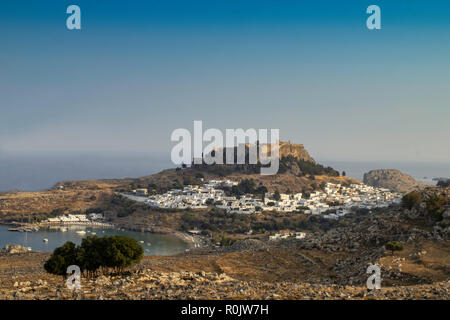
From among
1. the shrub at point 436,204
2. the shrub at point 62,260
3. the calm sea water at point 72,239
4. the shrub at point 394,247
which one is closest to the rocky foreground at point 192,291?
the shrub at point 62,260

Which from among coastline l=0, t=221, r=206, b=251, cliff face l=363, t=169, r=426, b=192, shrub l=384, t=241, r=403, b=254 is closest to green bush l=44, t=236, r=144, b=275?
shrub l=384, t=241, r=403, b=254

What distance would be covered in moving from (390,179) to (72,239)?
87.1 metres

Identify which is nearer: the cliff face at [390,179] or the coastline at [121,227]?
the coastline at [121,227]

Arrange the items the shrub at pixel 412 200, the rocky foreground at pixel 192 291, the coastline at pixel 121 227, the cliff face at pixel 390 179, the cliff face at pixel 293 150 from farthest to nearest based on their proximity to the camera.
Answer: the cliff face at pixel 390 179 < the cliff face at pixel 293 150 < the coastline at pixel 121 227 < the shrub at pixel 412 200 < the rocky foreground at pixel 192 291

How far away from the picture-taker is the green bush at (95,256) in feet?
37.5

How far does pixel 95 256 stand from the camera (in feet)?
38.3

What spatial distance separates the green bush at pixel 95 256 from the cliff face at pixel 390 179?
96699 millimetres

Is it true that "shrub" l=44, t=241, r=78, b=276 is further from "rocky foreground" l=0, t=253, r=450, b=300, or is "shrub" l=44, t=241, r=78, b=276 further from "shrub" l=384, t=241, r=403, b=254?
"shrub" l=384, t=241, r=403, b=254

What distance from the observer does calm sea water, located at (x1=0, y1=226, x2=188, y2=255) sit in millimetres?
39750

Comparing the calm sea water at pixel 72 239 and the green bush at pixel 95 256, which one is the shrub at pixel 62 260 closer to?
the green bush at pixel 95 256

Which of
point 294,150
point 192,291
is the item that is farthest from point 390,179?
point 192,291

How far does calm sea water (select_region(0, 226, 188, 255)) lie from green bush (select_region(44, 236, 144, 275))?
87.5ft
